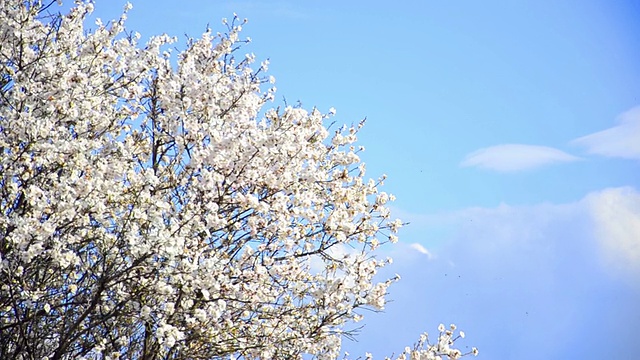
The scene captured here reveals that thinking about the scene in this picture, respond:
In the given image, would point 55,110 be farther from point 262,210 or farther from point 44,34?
point 262,210

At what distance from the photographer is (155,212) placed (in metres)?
8.62

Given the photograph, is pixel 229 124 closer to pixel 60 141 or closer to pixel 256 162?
pixel 256 162

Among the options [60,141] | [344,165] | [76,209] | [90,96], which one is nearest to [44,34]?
[90,96]

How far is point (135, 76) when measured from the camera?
11.1 m

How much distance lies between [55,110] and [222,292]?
301 centimetres

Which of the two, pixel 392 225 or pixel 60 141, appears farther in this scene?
pixel 392 225

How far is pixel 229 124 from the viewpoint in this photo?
10633mm

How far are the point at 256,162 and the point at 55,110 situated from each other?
2516 mm

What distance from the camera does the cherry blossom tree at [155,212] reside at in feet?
29.6

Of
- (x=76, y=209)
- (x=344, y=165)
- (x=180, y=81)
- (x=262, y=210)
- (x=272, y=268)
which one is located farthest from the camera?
(x=344, y=165)

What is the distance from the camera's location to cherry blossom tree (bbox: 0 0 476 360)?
902cm

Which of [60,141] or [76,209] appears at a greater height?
[60,141]

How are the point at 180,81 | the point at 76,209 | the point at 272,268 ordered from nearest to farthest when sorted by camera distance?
the point at 76,209 < the point at 272,268 < the point at 180,81

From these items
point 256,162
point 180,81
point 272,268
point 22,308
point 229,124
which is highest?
point 180,81
